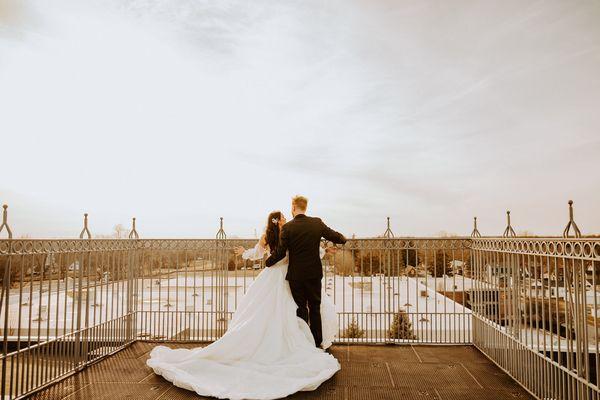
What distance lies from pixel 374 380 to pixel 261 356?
1480 millimetres

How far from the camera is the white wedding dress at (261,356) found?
4660 millimetres

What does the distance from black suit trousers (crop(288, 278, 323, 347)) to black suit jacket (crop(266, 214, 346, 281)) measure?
0.33 feet

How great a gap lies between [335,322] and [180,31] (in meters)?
6.66

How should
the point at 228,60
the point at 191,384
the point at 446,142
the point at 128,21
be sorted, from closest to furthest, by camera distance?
the point at 191,384 < the point at 128,21 < the point at 228,60 < the point at 446,142

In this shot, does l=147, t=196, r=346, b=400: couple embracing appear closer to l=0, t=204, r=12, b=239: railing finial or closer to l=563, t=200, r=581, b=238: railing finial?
l=0, t=204, r=12, b=239: railing finial

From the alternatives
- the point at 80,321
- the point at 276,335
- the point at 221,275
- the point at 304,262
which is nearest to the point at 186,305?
the point at 221,275

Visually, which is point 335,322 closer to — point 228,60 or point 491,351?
point 491,351

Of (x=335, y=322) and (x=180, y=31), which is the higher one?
(x=180, y=31)

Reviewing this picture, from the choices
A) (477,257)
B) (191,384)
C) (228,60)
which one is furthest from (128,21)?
(477,257)

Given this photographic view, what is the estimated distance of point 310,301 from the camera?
5.91 meters

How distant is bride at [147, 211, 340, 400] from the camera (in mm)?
4667

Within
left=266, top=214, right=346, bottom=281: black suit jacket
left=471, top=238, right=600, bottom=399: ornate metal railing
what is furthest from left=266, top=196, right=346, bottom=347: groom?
left=471, top=238, right=600, bottom=399: ornate metal railing

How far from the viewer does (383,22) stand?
8.45m

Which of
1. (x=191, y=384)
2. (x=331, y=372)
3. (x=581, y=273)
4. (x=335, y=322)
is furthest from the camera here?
(x=335, y=322)
